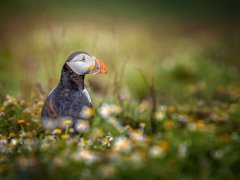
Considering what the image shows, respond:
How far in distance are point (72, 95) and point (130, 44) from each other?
860cm

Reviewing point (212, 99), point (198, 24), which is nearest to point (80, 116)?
point (212, 99)

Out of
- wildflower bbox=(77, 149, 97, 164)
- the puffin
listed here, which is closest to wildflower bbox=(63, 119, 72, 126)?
the puffin

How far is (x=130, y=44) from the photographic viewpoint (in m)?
12.4

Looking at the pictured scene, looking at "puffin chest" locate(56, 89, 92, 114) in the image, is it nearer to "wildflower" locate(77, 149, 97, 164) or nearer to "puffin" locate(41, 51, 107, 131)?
"puffin" locate(41, 51, 107, 131)

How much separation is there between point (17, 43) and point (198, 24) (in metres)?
9.40

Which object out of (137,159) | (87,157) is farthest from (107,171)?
(87,157)

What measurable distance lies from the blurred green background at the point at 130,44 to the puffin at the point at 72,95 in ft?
2.25

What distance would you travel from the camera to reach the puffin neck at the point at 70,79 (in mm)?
3904

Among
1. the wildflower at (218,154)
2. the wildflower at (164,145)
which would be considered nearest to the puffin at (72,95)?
the wildflower at (164,145)

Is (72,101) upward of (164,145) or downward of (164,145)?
upward

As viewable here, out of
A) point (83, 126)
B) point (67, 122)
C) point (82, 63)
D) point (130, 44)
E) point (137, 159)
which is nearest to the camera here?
point (137, 159)

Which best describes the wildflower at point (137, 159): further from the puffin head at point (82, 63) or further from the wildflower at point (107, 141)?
the puffin head at point (82, 63)

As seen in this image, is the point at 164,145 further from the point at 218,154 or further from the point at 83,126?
the point at 83,126

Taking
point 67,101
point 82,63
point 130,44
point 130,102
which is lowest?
point 130,102
